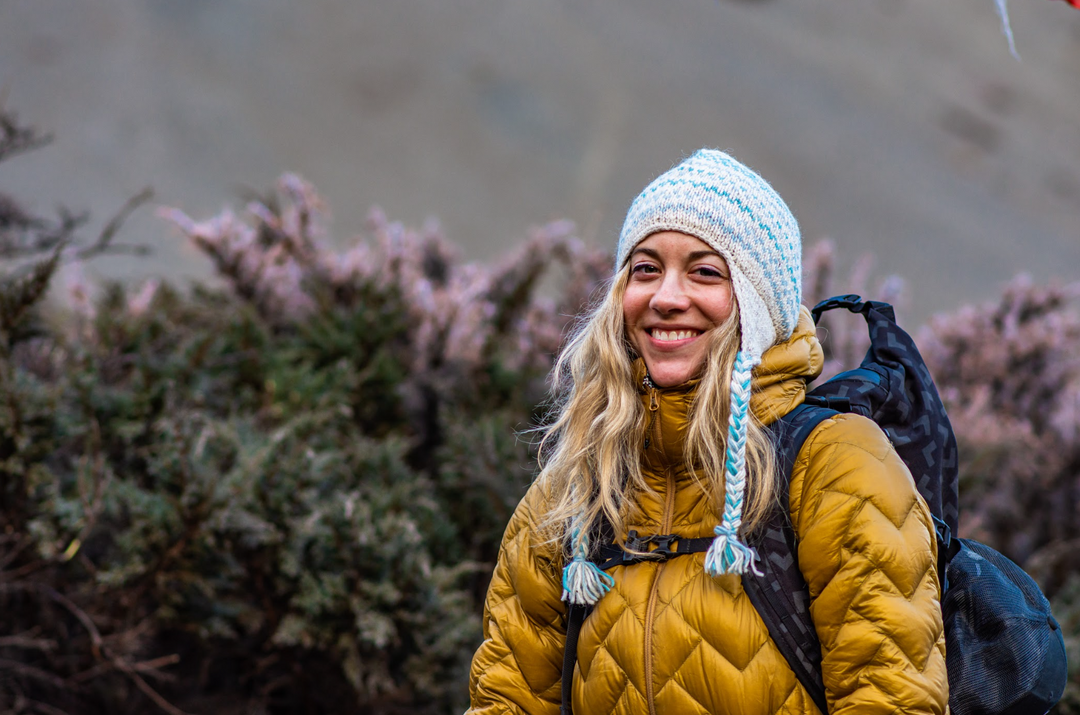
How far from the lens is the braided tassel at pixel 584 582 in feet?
4.57

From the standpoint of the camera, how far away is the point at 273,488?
2.79 metres

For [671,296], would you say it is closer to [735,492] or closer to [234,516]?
[735,492]

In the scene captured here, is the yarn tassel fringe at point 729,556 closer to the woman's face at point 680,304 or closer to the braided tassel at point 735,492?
the braided tassel at point 735,492

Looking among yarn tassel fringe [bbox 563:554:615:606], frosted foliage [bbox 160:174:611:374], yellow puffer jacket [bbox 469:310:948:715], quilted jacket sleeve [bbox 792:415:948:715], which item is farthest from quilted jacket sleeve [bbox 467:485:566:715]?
frosted foliage [bbox 160:174:611:374]

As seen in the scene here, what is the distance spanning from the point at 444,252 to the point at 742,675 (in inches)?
182

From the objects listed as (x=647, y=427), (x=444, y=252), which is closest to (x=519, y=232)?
(x=444, y=252)

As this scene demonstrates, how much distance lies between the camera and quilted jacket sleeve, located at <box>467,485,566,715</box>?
150 centimetres

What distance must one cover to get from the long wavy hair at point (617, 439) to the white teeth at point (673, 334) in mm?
42

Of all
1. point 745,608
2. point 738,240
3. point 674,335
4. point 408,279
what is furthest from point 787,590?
point 408,279

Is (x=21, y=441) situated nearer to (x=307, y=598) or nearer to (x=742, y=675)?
(x=307, y=598)

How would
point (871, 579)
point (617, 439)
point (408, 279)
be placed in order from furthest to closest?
1. point (408, 279)
2. point (617, 439)
3. point (871, 579)

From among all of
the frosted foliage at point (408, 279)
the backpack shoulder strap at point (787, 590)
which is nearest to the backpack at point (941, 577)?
the backpack shoulder strap at point (787, 590)

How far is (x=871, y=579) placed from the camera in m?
1.16

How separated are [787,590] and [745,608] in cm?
7
